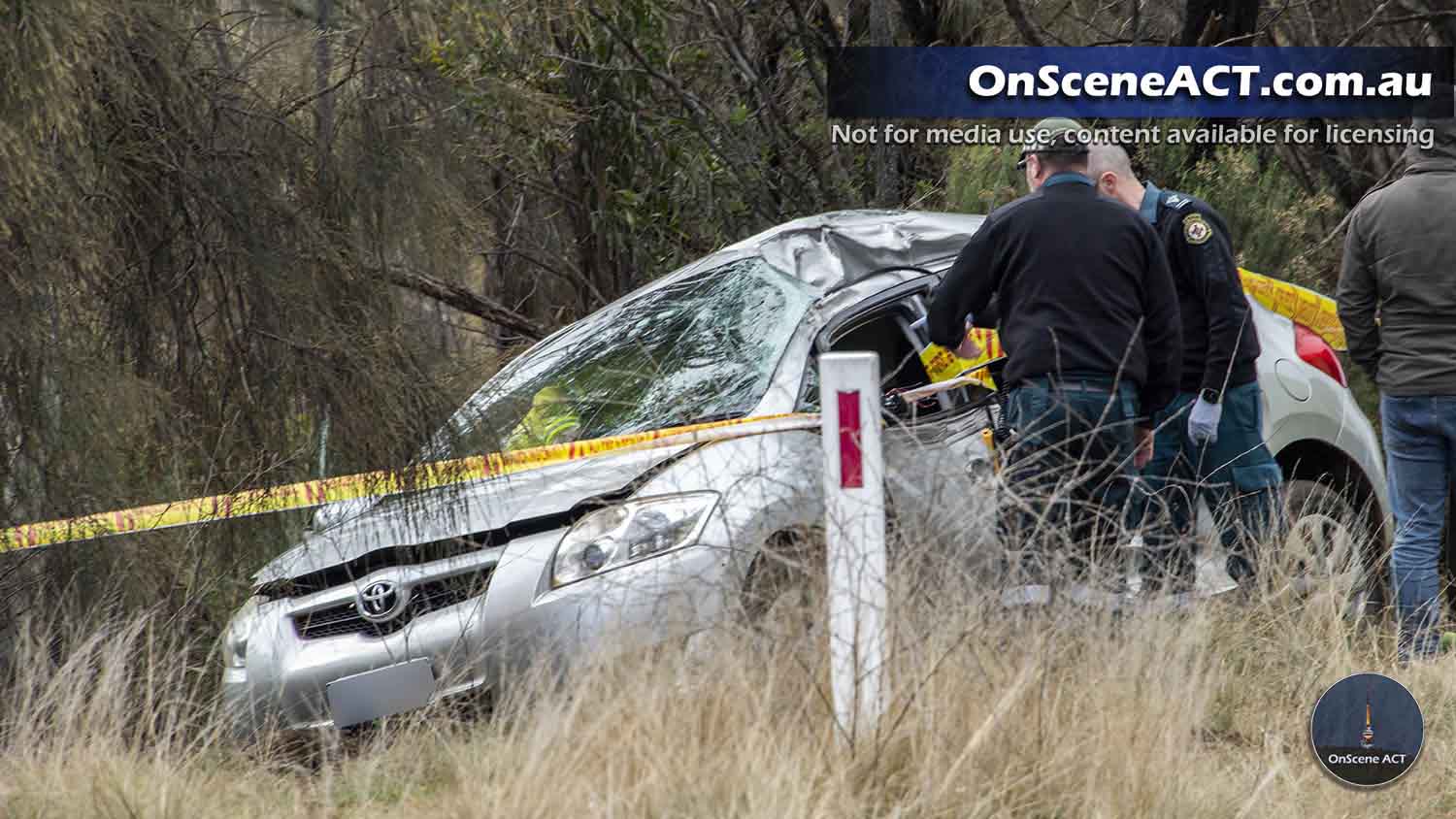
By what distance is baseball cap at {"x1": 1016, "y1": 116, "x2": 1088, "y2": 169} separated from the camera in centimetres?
529

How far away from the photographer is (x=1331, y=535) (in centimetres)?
566

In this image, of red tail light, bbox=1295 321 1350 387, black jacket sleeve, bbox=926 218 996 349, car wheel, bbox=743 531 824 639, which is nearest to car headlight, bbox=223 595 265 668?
car wheel, bbox=743 531 824 639

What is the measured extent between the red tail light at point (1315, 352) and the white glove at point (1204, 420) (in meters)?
1.04

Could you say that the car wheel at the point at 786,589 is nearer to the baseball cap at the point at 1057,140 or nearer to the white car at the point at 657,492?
the white car at the point at 657,492

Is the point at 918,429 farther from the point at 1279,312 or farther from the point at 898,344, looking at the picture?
the point at 1279,312

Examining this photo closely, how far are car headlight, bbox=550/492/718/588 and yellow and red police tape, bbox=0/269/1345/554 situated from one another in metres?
0.29

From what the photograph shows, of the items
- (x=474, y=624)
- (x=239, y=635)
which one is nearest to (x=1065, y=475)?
(x=474, y=624)

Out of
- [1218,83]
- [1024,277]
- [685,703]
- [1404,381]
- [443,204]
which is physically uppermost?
[1218,83]

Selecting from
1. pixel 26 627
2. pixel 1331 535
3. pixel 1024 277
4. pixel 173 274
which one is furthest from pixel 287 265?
pixel 1331 535

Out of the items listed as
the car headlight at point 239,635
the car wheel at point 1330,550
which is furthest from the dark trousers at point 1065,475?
the car headlight at point 239,635

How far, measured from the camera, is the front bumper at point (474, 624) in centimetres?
436

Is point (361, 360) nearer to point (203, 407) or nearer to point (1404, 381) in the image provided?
point (203, 407)

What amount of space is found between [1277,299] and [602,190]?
16.2 feet

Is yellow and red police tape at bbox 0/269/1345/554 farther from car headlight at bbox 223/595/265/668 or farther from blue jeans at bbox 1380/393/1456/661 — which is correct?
blue jeans at bbox 1380/393/1456/661
